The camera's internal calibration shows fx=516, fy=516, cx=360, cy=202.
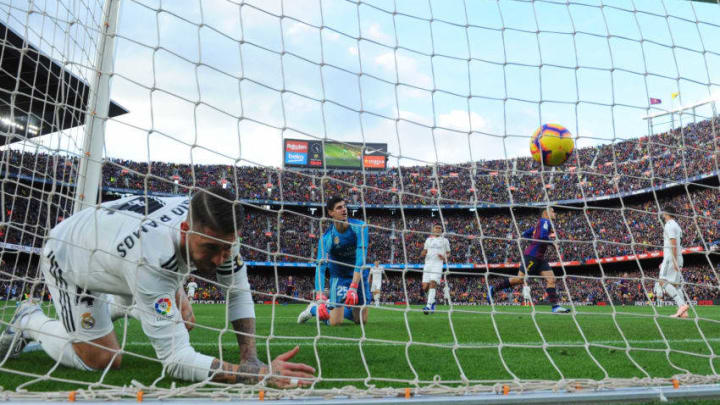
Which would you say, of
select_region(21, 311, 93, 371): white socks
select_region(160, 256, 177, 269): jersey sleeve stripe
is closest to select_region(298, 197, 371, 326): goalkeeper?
select_region(21, 311, 93, 371): white socks

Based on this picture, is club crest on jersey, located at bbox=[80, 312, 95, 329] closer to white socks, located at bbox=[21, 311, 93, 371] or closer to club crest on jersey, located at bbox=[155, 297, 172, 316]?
white socks, located at bbox=[21, 311, 93, 371]

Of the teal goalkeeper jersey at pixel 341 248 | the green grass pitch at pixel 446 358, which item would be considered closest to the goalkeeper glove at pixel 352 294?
the teal goalkeeper jersey at pixel 341 248

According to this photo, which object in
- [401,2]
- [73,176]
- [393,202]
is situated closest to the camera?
[401,2]

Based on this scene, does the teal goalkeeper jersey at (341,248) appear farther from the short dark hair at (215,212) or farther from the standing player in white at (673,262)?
the standing player in white at (673,262)

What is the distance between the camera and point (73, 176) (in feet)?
16.3

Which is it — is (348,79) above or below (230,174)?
below

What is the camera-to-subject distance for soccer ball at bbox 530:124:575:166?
14.8 ft

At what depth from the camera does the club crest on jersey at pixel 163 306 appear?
2.42 metres

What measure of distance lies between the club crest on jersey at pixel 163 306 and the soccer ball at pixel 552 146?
127 inches

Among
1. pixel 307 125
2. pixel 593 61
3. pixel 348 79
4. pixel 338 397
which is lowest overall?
pixel 338 397

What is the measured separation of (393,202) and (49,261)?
29.0 metres

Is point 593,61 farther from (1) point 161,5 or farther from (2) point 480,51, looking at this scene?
(1) point 161,5

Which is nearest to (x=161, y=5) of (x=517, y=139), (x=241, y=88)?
(x=241, y=88)

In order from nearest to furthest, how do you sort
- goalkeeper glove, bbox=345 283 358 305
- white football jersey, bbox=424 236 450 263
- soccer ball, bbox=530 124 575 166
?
soccer ball, bbox=530 124 575 166, goalkeeper glove, bbox=345 283 358 305, white football jersey, bbox=424 236 450 263
